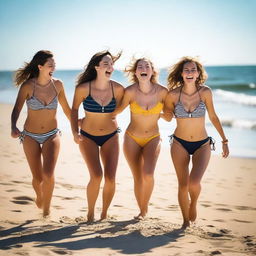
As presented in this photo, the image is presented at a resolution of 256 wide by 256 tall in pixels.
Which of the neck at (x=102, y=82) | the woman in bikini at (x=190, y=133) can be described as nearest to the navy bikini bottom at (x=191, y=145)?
the woman in bikini at (x=190, y=133)

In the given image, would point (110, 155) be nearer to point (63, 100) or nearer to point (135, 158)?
point (135, 158)

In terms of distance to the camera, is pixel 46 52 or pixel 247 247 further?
pixel 46 52

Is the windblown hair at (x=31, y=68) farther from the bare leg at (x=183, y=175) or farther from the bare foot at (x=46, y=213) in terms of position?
the bare leg at (x=183, y=175)

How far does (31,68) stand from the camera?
616 centimetres

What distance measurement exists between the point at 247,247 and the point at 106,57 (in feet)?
9.97

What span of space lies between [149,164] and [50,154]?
1340 mm

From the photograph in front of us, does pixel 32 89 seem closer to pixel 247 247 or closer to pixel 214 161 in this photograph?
pixel 247 247

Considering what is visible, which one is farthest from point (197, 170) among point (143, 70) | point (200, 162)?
point (143, 70)

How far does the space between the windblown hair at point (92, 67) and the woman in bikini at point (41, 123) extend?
40 cm

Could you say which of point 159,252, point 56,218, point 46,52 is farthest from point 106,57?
point 159,252

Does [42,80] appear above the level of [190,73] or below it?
below

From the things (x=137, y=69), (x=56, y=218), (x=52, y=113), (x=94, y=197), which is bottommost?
(x=56, y=218)

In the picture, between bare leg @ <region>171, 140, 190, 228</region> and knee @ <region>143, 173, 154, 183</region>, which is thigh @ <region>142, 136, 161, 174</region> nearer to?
knee @ <region>143, 173, 154, 183</region>

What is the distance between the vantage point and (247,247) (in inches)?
201
